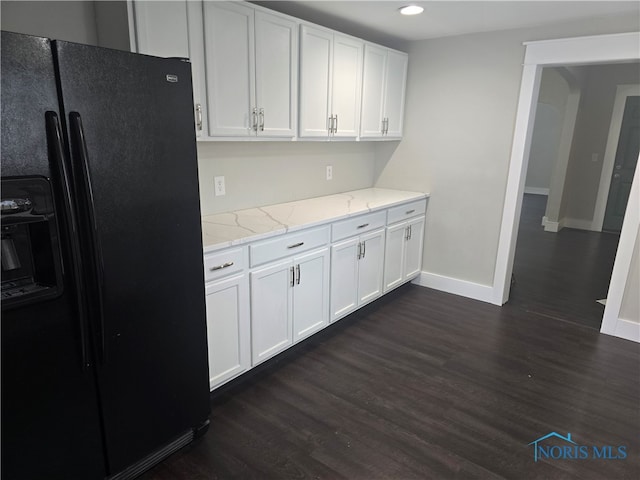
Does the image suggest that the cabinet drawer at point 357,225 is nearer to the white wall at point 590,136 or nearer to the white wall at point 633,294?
the white wall at point 633,294

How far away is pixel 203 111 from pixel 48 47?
Answer: 987 millimetres

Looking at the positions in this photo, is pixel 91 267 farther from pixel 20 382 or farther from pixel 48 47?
pixel 48 47

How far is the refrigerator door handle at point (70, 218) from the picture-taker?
1.30 m

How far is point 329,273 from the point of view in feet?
9.53

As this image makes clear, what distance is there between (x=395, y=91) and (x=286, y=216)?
5.69 ft

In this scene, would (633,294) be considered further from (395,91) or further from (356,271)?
(395,91)

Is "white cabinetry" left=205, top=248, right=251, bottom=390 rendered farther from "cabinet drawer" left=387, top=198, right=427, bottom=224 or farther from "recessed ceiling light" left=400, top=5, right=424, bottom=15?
"recessed ceiling light" left=400, top=5, right=424, bottom=15

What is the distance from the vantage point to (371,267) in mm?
3340

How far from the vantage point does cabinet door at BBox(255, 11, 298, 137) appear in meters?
2.47

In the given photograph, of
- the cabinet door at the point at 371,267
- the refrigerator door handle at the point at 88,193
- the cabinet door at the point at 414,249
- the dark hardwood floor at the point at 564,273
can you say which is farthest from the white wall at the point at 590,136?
the refrigerator door handle at the point at 88,193

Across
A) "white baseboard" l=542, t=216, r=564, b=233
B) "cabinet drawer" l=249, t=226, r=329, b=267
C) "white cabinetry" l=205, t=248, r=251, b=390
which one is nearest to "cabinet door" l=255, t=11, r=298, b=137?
"cabinet drawer" l=249, t=226, r=329, b=267

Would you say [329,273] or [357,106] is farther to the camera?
[357,106]

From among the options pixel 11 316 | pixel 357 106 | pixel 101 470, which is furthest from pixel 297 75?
pixel 101 470

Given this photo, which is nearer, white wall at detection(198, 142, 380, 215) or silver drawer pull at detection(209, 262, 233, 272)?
silver drawer pull at detection(209, 262, 233, 272)
